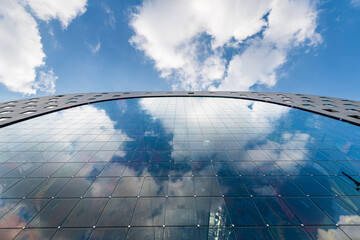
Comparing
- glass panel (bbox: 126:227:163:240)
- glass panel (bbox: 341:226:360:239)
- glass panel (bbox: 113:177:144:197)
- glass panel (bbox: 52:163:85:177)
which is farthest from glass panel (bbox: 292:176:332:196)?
glass panel (bbox: 52:163:85:177)

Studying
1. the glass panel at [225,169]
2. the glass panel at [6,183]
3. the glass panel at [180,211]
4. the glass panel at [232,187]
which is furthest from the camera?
the glass panel at [225,169]

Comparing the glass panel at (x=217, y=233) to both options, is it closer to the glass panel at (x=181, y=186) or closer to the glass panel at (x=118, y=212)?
the glass panel at (x=181, y=186)

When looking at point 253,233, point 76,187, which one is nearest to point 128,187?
point 76,187

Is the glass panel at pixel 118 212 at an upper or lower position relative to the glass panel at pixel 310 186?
upper

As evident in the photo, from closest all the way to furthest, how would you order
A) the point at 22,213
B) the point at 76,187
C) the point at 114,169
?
the point at 22,213, the point at 76,187, the point at 114,169

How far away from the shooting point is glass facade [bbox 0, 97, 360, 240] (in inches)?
230

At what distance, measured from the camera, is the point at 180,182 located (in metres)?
8.09

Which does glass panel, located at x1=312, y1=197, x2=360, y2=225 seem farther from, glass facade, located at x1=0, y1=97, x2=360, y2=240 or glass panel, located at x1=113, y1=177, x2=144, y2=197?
glass panel, located at x1=113, y1=177, x2=144, y2=197

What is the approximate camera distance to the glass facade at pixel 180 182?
585 centimetres

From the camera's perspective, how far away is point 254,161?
9789 mm

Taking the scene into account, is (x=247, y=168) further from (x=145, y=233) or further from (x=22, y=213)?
(x=22, y=213)

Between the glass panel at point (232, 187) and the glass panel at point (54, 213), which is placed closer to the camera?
the glass panel at point (54, 213)

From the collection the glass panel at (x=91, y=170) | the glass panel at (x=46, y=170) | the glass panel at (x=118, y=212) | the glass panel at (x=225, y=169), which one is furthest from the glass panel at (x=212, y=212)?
the glass panel at (x=46, y=170)

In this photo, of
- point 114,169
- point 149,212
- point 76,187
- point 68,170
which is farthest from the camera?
point 114,169
